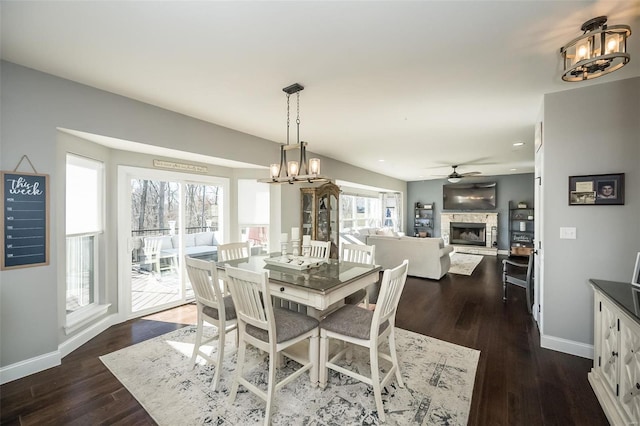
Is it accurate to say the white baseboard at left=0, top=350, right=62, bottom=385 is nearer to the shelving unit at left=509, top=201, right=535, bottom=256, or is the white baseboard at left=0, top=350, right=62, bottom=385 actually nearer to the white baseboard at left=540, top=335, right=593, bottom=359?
A: the white baseboard at left=540, top=335, right=593, bottom=359

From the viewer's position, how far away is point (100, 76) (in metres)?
2.46

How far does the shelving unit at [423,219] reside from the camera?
1030cm

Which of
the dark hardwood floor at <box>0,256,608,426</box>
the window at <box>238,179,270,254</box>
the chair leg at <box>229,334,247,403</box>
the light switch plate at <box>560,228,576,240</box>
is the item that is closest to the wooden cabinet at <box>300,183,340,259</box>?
the window at <box>238,179,270,254</box>

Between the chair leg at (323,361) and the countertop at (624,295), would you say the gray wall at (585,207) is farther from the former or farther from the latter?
the chair leg at (323,361)

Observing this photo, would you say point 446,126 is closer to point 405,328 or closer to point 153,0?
point 405,328

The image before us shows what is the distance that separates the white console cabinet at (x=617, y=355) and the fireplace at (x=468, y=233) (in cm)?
772

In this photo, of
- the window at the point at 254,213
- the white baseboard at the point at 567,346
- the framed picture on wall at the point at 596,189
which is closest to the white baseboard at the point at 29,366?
the window at the point at 254,213

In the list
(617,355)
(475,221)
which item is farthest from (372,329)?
(475,221)

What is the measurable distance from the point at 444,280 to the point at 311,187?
3257 mm

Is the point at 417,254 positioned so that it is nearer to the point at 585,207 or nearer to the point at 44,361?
the point at 585,207

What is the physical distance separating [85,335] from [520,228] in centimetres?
1059

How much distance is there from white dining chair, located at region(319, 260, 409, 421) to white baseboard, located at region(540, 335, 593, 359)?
1804mm

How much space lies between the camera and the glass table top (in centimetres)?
218

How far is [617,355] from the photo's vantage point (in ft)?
5.99
